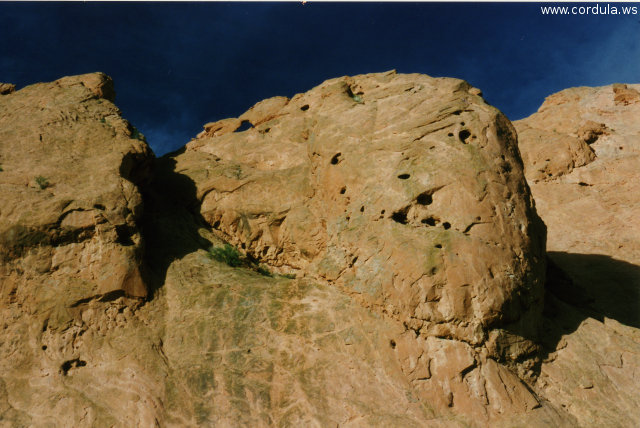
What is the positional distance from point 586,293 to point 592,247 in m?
6.66

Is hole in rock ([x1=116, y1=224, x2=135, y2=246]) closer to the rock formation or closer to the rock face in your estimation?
the rock formation

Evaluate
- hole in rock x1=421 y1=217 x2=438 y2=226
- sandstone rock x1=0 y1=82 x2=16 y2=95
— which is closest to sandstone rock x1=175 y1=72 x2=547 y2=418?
hole in rock x1=421 y1=217 x2=438 y2=226

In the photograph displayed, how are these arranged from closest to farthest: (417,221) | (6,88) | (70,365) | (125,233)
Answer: (70,365)
(417,221)
(125,233)
(6,88)

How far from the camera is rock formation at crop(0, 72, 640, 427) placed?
834 cm

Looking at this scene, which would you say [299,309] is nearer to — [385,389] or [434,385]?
[385,389]

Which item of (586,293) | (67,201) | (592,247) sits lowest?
(586,293)

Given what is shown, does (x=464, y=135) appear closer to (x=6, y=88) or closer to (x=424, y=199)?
(x=424, y=199)

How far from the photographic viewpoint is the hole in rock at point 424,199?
1045 cm

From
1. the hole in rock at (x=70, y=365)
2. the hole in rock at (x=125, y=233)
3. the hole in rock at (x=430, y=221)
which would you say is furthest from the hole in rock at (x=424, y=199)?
the hole in rock at (x=70, y=365)

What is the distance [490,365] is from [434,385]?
1439 millimetres

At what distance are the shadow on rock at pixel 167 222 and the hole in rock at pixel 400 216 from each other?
267 inches

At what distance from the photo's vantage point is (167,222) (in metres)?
13.6

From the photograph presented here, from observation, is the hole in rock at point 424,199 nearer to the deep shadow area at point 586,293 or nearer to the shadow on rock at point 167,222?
the deep shadow area at point 586,293

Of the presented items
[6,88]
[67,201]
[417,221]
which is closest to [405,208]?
[417,221]
